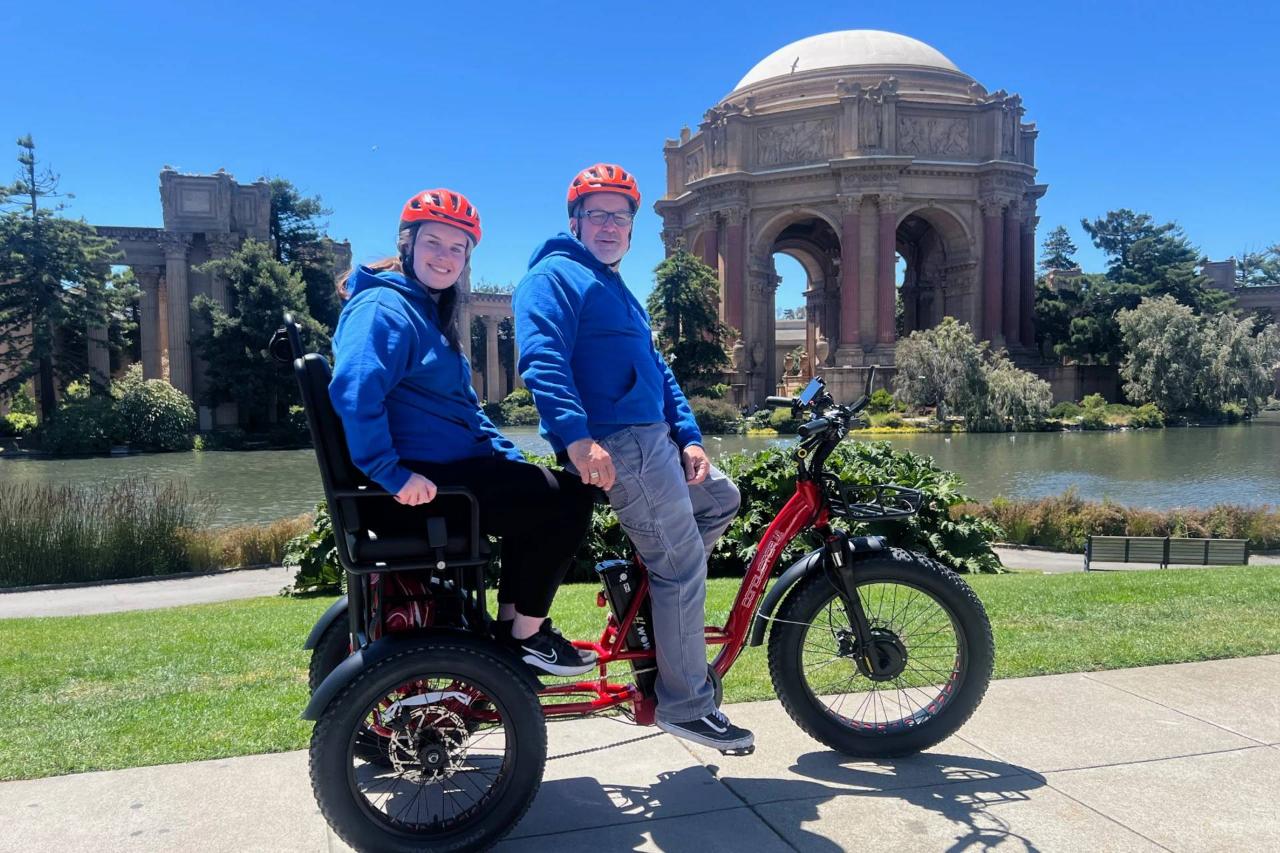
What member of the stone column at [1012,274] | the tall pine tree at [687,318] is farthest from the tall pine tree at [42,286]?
the stone column at [1012,274]

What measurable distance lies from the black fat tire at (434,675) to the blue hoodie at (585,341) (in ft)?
2.69

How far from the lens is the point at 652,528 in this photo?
3.32 m

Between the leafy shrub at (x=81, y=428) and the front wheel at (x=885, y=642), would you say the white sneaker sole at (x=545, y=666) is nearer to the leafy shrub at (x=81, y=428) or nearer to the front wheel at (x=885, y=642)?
the front wheel at (x=885, y=642)

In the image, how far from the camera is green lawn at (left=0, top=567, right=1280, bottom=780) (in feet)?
13.0

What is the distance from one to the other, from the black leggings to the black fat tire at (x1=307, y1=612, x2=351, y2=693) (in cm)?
86

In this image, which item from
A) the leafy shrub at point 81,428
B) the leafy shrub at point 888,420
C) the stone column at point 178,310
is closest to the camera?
the leafy shrub at point 81,428

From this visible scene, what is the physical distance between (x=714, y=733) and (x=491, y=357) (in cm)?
8525

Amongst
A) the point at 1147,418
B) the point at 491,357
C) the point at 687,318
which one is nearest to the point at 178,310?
the point at 687,318

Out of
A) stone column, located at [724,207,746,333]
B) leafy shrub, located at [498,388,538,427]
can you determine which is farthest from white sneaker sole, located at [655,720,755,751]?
leafy shrub, located at [498,388,538,427]

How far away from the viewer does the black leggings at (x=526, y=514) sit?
123 inches

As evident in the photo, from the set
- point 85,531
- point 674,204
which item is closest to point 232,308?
point 674,204

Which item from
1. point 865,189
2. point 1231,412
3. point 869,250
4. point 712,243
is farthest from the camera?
point 712,243

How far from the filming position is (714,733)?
337 cm

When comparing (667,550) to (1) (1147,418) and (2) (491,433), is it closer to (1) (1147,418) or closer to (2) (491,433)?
(2) (491,433)
